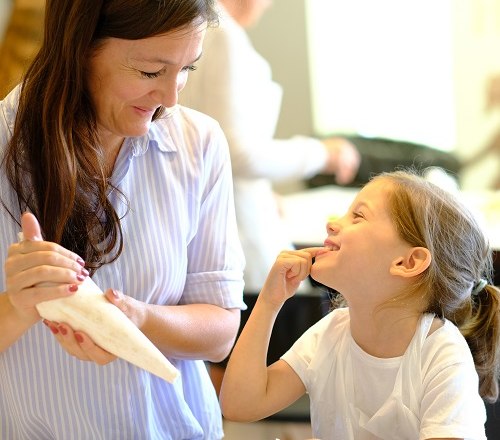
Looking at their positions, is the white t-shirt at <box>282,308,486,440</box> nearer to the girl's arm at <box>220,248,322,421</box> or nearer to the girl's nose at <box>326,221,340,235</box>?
the girl's arm at <box>220,248,322,421</box>

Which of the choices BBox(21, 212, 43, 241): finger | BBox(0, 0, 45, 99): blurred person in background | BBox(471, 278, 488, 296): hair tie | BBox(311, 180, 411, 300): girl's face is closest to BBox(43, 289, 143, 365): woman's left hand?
BBox(21, 212, 43, 241): finger

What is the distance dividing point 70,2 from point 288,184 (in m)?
3.31

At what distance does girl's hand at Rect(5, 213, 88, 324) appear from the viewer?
129 cm

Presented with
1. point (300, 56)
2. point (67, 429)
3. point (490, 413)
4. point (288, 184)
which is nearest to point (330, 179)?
point (288, 184)

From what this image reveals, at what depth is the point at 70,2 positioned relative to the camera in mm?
1428

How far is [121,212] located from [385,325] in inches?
18.2

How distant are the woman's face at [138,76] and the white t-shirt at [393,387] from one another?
0.49 meters

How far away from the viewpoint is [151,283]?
157cm

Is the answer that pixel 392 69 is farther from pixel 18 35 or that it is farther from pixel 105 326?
pixel 105 326

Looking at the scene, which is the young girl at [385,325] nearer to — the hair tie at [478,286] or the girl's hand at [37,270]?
the hair tie at [478,286]

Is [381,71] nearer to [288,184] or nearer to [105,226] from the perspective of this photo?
[288,184]

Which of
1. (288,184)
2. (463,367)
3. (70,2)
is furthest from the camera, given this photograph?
(288,184)

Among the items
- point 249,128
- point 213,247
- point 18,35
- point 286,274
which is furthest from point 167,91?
point 18,35

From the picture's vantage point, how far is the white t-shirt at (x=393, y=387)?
149 cm
